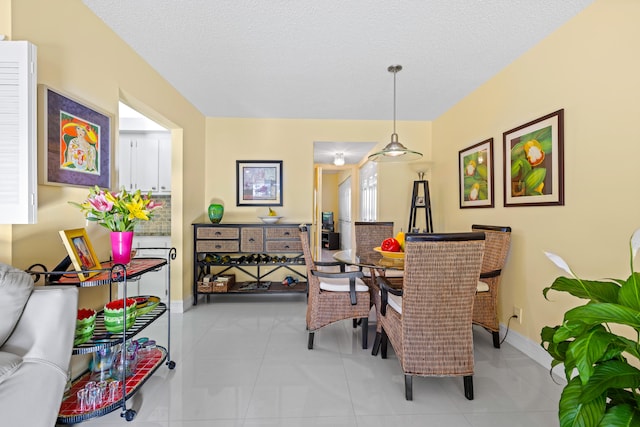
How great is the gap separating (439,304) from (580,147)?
4.76 ft

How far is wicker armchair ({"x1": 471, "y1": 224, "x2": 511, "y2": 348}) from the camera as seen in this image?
253 centimetres

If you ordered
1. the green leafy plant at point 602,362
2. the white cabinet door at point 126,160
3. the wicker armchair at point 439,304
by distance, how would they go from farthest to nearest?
the white cabinet door at point 126,160
the wicker armchair at point 439,304
the green leafy plant at point 602,362

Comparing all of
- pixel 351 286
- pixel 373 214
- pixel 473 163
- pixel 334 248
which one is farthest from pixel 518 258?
pixel 334 248

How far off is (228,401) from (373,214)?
3.56 metres

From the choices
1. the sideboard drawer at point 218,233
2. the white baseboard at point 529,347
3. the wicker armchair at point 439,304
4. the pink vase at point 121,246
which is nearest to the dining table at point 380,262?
the wicker armchair at point 439,304

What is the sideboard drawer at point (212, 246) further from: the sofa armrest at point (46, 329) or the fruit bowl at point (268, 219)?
the sofa armrest at point (46, 329)

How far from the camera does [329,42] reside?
2.27m

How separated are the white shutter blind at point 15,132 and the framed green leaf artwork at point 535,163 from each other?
125 inches

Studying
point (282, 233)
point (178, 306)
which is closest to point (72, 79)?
point (282, 233)

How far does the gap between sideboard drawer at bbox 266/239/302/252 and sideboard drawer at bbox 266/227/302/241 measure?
2.0 inches

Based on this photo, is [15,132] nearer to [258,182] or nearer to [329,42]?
[329,42]

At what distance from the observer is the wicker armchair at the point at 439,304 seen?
169cm

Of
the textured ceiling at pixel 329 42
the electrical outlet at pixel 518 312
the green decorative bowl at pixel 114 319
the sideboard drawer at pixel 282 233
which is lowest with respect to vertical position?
the electrical outlet at pixel 518 312

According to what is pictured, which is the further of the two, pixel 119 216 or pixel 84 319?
pixel 119 216
